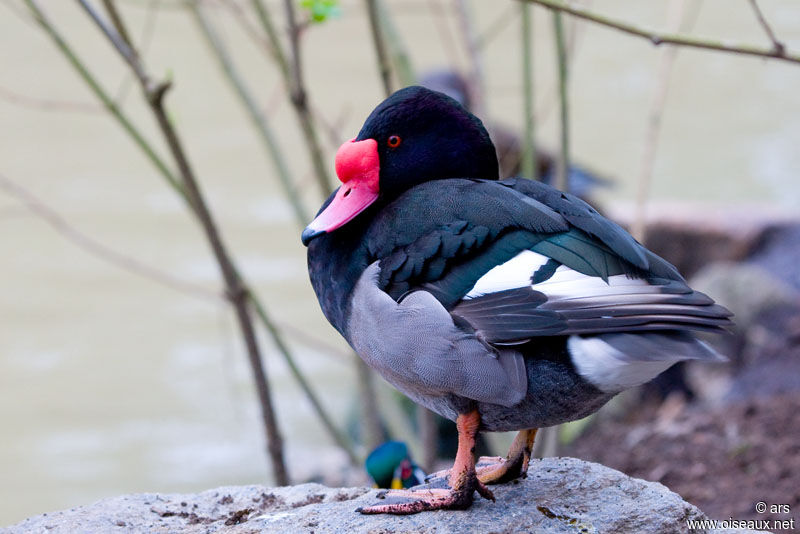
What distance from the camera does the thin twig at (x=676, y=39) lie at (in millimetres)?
2406

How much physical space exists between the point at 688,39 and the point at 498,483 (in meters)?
1.29

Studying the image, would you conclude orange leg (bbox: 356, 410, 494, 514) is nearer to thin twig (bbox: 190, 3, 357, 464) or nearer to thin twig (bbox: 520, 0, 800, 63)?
thin twig (bbox: 520, 0, 800, 63)

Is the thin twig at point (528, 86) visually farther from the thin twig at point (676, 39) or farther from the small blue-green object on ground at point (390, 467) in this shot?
the small blue-green object on ground at point (390, 467)

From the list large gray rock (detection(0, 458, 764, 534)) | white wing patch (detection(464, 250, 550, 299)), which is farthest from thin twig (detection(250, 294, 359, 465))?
white wing patch (detection(464, 250, 550, 299))

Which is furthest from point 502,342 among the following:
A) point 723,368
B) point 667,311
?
point 723,368

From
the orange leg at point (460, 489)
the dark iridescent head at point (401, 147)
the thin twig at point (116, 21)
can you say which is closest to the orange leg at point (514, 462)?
the orange leg at point (460, 489)

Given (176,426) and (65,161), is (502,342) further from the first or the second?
(65,161)

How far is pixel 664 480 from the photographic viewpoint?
14.0 ft

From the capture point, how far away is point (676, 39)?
2.48 m

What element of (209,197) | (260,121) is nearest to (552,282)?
(260,121)

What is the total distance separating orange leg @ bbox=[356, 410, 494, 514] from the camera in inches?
95.5

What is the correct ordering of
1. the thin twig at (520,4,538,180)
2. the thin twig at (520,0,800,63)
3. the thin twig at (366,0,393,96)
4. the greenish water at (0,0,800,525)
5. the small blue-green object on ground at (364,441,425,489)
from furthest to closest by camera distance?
the greenish water at (0,0,800,525) → the small blue-green object on ground at (364,441,425,489) → the thin twig at (520,4,538,180) → the thin twig at (366,0,393,96) → the thin twig at (520,0,800,63)

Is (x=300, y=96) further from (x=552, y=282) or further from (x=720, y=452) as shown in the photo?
(x=720, y=452)

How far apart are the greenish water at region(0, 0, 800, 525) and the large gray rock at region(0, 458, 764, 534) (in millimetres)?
1517
